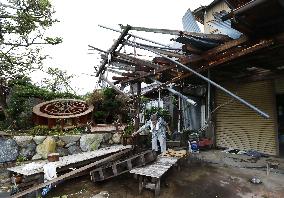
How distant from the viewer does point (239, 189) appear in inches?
308

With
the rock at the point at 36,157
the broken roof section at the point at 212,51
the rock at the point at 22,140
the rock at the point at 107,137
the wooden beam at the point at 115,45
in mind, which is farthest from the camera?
the rock at the point at 107,137

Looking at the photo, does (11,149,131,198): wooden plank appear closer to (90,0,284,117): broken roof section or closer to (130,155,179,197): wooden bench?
(130,155,179,197): wooden bench

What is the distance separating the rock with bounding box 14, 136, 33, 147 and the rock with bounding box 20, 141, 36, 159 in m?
0.15

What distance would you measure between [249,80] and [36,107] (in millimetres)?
11745

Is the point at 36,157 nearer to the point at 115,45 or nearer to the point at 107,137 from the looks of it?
the point at 107,137

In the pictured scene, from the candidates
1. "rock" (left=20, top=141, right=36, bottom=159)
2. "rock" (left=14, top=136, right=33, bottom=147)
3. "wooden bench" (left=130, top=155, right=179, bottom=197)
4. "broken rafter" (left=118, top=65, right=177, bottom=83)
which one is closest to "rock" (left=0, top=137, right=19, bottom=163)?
"rock" (left=14, top=136, right=33, bottom=147)

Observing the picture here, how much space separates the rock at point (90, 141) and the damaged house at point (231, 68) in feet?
8.54

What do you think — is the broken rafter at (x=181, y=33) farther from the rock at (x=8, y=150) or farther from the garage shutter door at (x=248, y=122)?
the rock at (x=8, y=150)

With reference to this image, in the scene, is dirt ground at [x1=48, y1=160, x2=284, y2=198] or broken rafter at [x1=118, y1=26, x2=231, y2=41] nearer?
broken rafter at [x1=118, y1=26, x2=231, y2=41]

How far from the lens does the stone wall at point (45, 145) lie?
38.0ft

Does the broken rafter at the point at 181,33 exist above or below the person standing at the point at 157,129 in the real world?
above

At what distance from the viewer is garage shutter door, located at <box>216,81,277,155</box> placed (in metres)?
12.2

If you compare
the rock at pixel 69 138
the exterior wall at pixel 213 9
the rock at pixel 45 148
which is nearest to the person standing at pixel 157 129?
the rock at pixel 69 138

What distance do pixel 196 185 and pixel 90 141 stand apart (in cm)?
656
